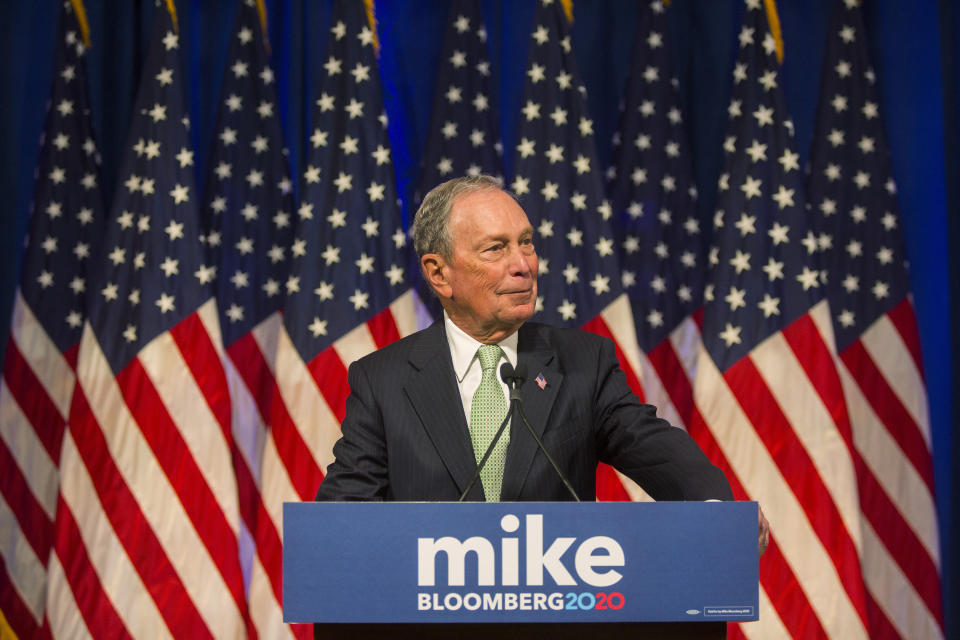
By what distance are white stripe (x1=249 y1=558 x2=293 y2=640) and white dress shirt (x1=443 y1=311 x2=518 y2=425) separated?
7.73 ft

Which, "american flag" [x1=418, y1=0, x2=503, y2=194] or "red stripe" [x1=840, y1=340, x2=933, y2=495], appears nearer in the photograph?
"red stripe" [x1=840, y1=340, x2=933, y2=495]

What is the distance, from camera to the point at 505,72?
496 cm

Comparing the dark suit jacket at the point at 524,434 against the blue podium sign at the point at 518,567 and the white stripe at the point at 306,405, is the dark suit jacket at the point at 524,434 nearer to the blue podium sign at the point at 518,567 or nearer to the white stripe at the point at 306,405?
the blue podium sign at the point at 518,567

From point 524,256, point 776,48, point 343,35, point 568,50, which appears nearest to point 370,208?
point 343,35

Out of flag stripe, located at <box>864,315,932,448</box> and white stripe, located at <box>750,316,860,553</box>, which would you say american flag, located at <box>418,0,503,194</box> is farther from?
flag stripe, located at <box>864,315,932,448</box>

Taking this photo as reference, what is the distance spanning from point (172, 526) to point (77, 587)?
1.58ft

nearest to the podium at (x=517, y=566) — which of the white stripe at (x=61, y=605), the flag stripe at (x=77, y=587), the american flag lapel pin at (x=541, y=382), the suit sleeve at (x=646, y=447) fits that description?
the suit sleeve at (x=646, y=447)

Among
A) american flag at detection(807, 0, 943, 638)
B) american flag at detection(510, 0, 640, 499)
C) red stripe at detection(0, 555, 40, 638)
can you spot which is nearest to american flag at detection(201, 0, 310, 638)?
red stripe at detection(0, 555, 40, 638)

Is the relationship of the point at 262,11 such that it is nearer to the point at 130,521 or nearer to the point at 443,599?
the point at 130,521

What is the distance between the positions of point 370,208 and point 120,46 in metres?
1.62

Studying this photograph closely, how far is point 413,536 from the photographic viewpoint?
163 centimetres

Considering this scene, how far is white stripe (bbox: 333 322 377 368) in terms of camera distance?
4352mm

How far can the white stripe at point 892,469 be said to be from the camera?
4.37 metres

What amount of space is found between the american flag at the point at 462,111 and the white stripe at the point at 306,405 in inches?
38.9
